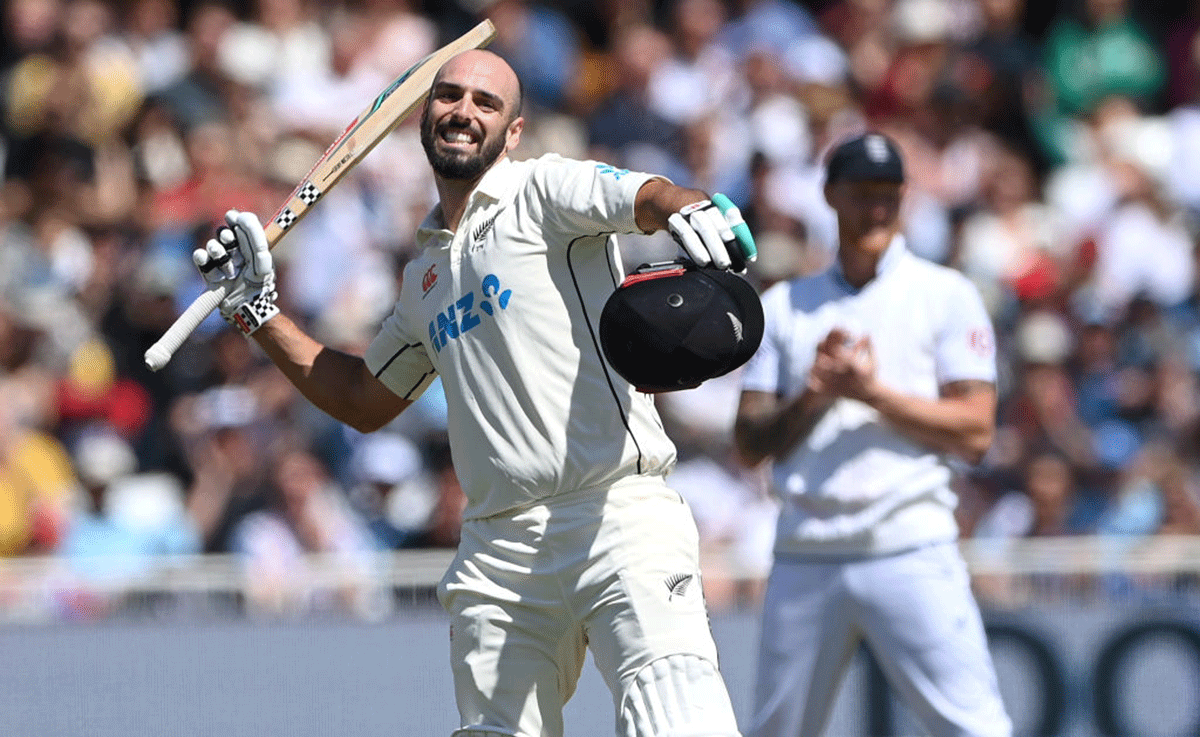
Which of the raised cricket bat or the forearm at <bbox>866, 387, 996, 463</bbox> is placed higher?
the raised cricket bat

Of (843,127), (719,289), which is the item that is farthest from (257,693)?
(843,127)

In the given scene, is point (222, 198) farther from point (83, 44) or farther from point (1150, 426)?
point (1150, 426)

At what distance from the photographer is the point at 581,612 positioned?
13.9 feet

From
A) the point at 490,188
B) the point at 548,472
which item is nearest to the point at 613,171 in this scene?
the point at 490,188

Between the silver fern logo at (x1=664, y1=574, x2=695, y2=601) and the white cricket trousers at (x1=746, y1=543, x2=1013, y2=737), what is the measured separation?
114 cm

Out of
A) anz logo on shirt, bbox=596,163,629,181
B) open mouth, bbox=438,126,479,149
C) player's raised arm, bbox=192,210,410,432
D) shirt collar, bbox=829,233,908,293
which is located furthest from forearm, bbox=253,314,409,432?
shirt collar, bbox=829,233,908,293

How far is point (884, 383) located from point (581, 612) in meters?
1.55

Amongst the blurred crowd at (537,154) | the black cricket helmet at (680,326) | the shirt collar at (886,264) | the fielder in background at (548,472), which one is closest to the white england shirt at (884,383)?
the shirt collar at (886,264)

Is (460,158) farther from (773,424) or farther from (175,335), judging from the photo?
(773,424)

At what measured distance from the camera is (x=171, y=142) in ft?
34.1

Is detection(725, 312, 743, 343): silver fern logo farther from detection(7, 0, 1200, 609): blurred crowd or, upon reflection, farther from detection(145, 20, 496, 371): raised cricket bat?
detection(7, 0, 1200, 609): blurred crowd

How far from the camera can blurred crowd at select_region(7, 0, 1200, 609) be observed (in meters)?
8.23

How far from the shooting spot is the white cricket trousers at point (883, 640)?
5148mm

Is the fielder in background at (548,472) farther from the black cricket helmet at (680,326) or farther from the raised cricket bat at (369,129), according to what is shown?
the raised cricket bat at (369,129)
